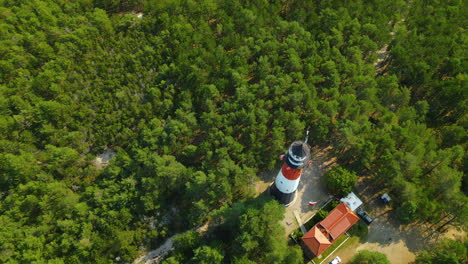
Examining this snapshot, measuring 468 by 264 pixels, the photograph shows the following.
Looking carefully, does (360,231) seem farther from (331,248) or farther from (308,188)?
(308,188)

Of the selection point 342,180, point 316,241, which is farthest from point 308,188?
point 316,241

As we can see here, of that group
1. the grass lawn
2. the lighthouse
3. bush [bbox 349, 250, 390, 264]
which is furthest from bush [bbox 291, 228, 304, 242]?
bush [bbox 349, 250, 390, 264]

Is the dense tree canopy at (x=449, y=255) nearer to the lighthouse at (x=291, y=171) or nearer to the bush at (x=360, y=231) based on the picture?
the bush at (x=360, y=231)

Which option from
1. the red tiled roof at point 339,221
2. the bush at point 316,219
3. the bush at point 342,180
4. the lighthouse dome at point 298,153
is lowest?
the bush at point 316,219

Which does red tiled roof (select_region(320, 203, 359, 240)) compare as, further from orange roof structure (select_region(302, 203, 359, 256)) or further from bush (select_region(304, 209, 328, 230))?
bush (select_region(304, 209, 328, 230))

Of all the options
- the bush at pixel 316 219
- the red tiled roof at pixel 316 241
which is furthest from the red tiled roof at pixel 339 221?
the bush at pixel 316 219

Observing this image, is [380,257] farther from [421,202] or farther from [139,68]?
[139,68]
